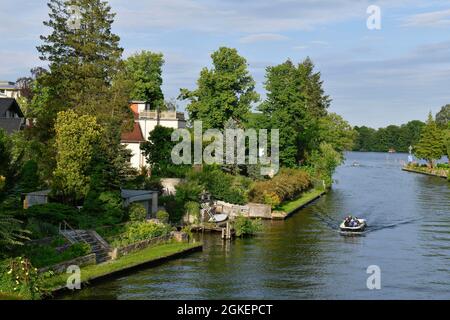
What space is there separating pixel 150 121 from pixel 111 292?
191ft

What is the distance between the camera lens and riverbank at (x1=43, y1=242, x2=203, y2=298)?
35844mm

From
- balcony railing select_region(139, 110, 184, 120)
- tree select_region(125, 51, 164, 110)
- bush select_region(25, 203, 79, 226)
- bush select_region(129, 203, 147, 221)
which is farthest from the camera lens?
tree select_region(125, 51, 164, 110)

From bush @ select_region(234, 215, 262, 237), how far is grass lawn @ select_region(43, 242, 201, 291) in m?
7.51

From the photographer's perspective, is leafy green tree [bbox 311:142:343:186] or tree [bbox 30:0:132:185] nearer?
tree [bbox 30:0:132:185]

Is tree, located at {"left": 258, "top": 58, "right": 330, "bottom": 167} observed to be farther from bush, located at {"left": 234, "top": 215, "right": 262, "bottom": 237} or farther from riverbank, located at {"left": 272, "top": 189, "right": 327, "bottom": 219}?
bush, located at {"left": 234, "top": 215, "right": 262, "bottom": 237}

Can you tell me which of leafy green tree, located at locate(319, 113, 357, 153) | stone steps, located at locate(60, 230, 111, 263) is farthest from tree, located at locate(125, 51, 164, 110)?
stone steps, located at locate(60, 230, 111, 263)

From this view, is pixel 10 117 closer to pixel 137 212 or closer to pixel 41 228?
pixel 137 212

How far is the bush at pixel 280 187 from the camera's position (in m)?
75.8

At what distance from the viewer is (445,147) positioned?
566ft

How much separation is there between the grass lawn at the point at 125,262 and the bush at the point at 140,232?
3.31 ft

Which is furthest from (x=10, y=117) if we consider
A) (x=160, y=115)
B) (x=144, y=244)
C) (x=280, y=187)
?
(x=144, y=244)
